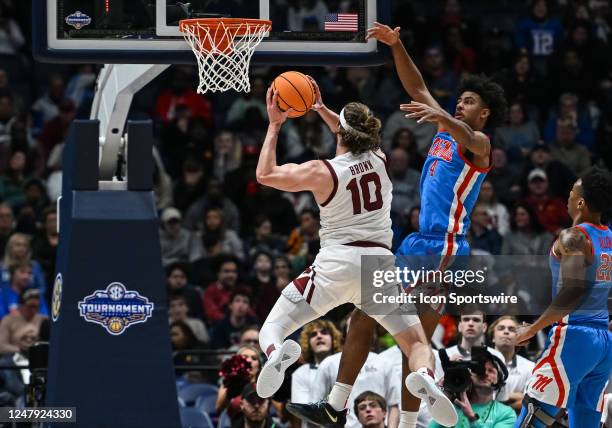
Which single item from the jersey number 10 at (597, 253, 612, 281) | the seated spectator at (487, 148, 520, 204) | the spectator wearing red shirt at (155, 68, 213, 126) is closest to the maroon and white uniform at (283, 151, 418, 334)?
the jersey number 10 at (597, 253, 612, 281)

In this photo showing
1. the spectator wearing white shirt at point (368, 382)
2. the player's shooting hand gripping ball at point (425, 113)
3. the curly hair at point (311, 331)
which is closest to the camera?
the player's shooting hand gripping ball at point (425, 113)

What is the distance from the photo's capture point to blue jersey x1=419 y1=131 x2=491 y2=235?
10305mm

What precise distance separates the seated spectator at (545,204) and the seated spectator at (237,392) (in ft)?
16.6

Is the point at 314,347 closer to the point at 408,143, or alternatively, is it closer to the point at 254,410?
the point at 254,410

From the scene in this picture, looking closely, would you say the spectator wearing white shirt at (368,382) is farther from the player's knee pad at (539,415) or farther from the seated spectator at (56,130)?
the seated spectator at (56,130)

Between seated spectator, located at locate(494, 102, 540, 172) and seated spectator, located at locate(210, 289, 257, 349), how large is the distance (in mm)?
4637

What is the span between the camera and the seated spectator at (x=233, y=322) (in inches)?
572

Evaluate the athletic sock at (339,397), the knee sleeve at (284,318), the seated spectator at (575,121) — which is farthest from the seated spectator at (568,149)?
the knee sleeve at (284,318)

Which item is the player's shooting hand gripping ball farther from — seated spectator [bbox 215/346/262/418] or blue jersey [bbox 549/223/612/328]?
seated spectator [bbox 215/346/262/418]

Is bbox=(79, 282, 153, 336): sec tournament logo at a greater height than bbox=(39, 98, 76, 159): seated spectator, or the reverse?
bbox=(39, 98, 76, 159): seated spectator

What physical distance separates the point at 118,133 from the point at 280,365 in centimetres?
296

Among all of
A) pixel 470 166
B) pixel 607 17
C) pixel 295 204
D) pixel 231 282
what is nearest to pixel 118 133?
pixel 470 166

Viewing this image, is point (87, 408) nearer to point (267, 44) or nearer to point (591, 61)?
point (267, 44)

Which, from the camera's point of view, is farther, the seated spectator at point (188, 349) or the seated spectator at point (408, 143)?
the seated spectator at point (408, 143)
